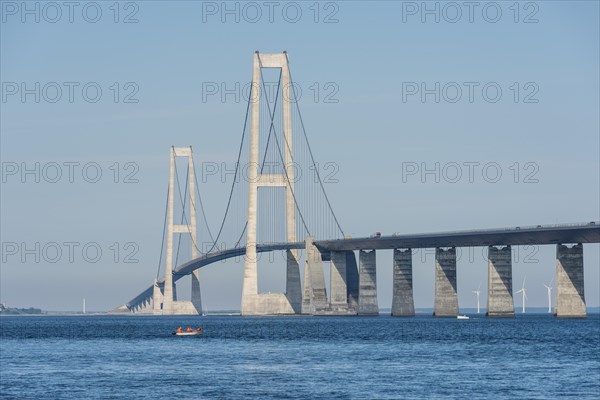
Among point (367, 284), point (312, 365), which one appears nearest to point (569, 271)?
point (367, 284)

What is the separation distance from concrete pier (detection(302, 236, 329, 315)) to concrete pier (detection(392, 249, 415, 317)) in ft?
28.5

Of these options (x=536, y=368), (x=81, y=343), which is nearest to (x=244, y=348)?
(x=81, y=343)

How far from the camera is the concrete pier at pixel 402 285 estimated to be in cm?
15625

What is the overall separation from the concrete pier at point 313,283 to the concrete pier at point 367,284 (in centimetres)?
535

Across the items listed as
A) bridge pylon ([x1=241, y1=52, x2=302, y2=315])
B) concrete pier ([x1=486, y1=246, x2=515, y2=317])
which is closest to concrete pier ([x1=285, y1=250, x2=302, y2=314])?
bridge pylon ([x1=241, y1=52, x2=302, y2=315])

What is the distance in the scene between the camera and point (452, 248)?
150375mm

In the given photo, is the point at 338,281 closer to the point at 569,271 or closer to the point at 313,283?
the point at 313,283

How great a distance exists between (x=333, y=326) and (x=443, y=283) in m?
26.7

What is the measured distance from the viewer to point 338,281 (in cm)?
16450

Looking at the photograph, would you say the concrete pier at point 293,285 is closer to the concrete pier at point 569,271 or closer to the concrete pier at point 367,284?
the concrete pier at point 367,284

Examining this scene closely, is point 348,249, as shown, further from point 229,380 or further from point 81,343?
point 229,380

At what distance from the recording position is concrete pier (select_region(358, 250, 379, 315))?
530 ft

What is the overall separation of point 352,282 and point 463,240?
26.9 metres

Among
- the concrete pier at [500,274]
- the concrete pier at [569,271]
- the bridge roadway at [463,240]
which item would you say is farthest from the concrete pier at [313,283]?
the concrete pier at [569,271]
